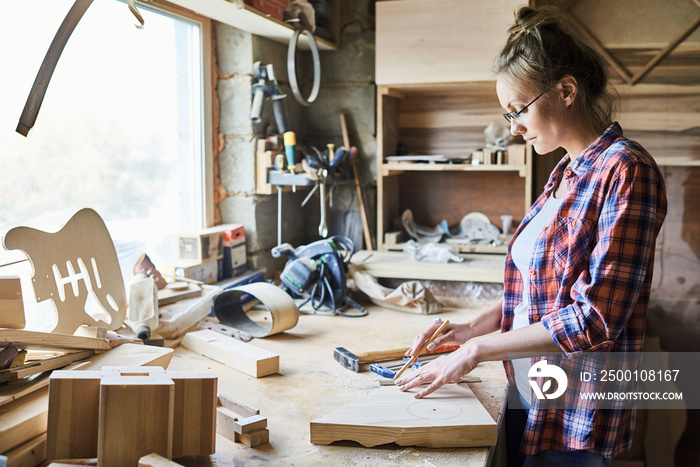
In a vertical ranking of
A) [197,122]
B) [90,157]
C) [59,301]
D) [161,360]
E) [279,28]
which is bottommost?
[161,360]

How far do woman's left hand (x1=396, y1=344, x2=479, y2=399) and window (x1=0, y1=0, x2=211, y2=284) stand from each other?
97 centimetres

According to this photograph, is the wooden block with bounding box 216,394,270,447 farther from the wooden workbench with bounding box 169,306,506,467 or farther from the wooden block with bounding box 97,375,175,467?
the wooden block with bounding box 97,375,175,467

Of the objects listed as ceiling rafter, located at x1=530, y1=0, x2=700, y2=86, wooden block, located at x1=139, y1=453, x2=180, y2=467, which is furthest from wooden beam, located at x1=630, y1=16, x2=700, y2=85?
wooden block, located at x1=139, y1=453, x2=180, y2=467

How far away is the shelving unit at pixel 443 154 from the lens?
9.12 ft

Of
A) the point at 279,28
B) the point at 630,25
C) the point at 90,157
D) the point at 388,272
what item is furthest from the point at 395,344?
the point at 630,25

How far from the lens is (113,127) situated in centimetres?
204

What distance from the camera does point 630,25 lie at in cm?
274

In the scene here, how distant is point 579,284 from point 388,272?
128cm

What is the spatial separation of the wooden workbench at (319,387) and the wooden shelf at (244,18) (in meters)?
1.04

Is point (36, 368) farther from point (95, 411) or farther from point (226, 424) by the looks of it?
point (226, 424)

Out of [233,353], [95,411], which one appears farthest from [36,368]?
[233,353]

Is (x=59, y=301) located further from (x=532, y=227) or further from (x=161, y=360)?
(x=532, y=227)

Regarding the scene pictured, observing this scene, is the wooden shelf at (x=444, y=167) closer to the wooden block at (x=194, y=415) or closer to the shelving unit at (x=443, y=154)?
the shelving unit at (x=443, y=154)

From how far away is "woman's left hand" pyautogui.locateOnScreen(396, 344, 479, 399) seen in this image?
4.13 ft
